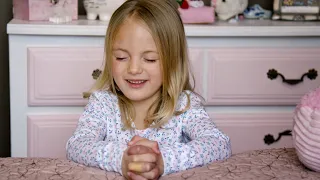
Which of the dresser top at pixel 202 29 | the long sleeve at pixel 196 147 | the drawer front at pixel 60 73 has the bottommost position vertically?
the drawer front at pixel 60 73

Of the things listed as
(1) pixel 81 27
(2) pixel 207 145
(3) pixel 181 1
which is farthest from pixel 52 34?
(2) pixel 207 145

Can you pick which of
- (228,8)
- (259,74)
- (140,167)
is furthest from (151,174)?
(228,8)

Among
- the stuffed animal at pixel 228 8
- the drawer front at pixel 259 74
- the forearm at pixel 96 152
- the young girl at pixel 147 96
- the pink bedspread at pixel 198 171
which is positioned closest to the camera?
the pink bedspread at pixel 198 171

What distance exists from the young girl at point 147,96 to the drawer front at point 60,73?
24.4 inches

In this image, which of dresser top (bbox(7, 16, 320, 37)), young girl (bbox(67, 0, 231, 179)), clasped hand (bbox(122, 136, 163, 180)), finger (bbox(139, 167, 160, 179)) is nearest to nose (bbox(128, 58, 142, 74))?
young girl (bbox(67, 0, 231, 179))

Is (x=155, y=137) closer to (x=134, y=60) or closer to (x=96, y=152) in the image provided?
(x=134, y=60)

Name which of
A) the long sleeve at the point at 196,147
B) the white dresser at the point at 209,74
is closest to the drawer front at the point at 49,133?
the white dresser at the point at 209,74

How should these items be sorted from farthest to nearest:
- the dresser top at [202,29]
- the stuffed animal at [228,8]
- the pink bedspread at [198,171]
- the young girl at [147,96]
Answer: the stuffed animal at [228,8], the dresser top at [202,29], the young girl at [147,96], the pink bedspread at [198,171]

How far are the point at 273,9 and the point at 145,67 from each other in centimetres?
121

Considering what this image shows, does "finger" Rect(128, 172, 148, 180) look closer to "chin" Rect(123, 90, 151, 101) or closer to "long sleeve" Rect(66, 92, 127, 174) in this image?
"long sleeve" Rect(66, 92, 127, 174)

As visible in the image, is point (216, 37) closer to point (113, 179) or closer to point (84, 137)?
point (84, 137)

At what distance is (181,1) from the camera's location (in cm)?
217

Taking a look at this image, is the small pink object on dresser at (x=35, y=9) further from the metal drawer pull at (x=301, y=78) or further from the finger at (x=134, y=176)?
the finger at (x=134, y=176)

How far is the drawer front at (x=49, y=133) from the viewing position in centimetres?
208
